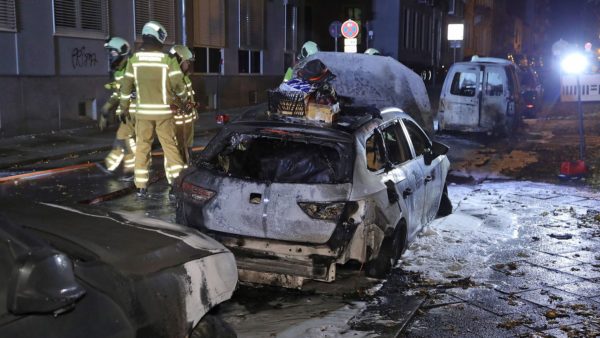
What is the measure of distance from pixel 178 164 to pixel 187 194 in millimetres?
3135

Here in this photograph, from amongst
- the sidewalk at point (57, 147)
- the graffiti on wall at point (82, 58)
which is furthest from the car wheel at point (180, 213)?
the graffiti on wall at point (82, 58)

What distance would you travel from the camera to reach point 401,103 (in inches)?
403

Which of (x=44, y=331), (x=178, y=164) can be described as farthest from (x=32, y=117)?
(x=44, y=331)

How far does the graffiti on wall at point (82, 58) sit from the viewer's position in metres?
15.0

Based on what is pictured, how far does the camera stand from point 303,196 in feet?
15.9

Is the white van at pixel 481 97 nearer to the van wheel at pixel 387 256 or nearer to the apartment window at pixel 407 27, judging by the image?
the van wheel at pixel 387 256

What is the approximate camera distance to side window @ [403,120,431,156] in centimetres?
663

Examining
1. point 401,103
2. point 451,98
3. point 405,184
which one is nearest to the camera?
point 405,184

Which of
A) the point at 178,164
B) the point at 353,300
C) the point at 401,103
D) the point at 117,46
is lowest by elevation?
the point at 353,300

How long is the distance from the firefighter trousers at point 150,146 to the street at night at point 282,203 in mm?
26

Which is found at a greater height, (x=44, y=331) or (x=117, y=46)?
(x=117, y=46)

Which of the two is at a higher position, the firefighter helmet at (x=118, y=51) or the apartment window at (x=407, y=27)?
Answer: the apartment window at (x=407, y=27)

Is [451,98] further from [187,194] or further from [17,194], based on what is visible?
[187,194]

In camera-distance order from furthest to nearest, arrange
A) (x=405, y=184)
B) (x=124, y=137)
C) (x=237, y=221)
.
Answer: (x=124, y=137) < (x=405, y=184) < (x=237, y=221)
